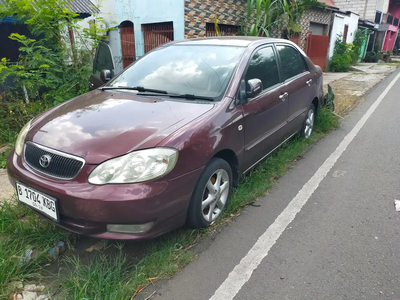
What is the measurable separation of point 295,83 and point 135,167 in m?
2.91

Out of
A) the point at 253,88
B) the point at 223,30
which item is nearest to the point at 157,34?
the point at 223,30

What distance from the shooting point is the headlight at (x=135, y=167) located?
216 centimetres

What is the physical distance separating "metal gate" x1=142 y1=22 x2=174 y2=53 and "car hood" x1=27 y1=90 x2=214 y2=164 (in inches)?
282

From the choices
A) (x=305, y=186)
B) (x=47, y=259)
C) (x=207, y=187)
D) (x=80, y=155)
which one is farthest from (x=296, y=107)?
A: (x=47, y=259)

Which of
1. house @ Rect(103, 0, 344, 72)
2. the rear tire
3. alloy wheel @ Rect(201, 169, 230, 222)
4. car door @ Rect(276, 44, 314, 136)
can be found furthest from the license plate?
house @ Rect(103, 0, 344, 72)

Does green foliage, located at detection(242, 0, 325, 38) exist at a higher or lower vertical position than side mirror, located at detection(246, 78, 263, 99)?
higher

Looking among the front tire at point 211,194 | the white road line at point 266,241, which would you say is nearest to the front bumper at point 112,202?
the front tire at point 211,194

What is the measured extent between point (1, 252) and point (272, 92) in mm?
3003

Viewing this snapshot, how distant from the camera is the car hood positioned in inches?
89.0

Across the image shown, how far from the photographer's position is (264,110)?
3.43 m

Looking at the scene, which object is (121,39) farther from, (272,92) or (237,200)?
(237,200)

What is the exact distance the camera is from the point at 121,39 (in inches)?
438

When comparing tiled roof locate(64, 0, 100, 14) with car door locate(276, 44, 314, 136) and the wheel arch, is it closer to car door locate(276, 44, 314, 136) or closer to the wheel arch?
car door locate(276, 44, 314, 136)

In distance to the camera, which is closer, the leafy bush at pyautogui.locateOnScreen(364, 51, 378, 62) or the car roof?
the car roof
